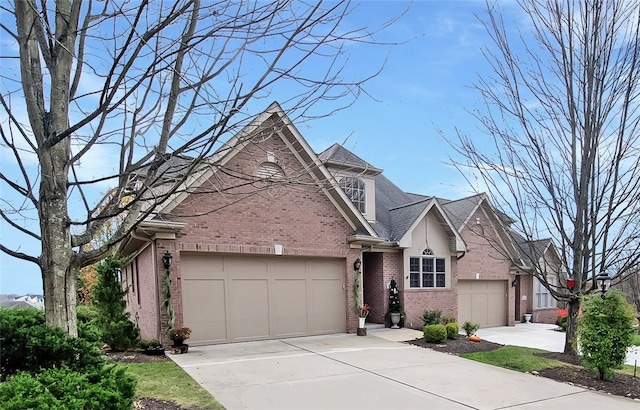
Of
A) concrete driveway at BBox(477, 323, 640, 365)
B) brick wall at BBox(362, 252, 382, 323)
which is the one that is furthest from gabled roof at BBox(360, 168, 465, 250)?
concrete driveway at BBox(477, 323, 640, 365)

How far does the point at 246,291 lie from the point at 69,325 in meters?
8.28

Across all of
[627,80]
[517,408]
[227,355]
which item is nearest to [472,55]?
[627,80]

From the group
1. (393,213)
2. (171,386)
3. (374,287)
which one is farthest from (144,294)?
(393,213)

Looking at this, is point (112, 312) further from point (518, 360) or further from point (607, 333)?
point (607, 333)

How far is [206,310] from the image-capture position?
38.1ft

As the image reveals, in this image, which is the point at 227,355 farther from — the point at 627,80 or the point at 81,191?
the point at 627,80

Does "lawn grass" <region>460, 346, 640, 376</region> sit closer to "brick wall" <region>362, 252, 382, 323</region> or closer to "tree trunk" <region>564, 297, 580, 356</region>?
"tree trunk" <region>564, 297, 580, 356</region>

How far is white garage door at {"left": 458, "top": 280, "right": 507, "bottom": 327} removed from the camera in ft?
61.4

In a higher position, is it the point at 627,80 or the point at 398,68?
the point at 627,80

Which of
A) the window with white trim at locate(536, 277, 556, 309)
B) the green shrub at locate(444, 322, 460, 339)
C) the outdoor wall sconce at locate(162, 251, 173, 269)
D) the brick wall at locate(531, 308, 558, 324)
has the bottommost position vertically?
the brick wall at locate(531, 308, 558, 324)

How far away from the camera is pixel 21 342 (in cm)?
415

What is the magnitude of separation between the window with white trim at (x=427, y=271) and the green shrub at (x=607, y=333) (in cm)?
791

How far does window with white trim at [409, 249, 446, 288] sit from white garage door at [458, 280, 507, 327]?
1825 mm

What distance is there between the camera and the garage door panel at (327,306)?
44.3 ft
